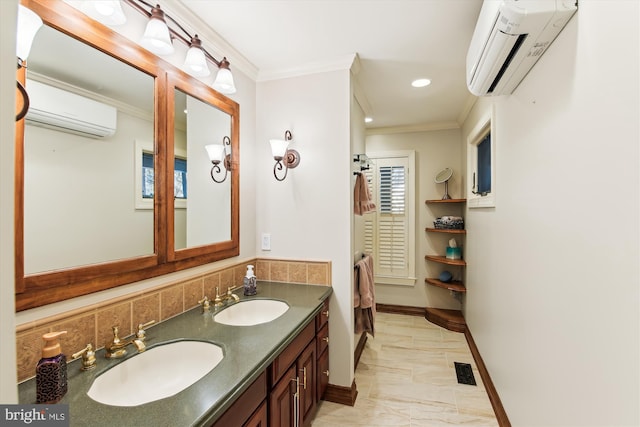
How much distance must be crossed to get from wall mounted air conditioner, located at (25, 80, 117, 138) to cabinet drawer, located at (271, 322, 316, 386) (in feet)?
4.12

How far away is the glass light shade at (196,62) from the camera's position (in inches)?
59.6

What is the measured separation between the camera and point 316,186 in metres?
2.16

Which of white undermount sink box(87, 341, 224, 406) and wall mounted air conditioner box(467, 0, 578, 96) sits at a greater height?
wall mounted air conditioner box(467, 0, 578, 96)

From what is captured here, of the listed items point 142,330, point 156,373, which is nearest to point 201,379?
point 156,373

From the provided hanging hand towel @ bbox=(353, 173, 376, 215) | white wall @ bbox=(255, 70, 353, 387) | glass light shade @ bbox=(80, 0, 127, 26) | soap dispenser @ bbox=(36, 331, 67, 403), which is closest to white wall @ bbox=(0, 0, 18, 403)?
soap dispenser @ bbox=(36, 331, 67, 403)

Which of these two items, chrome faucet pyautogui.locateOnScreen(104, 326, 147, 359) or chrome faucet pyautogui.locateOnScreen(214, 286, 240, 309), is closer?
chrome faucet pyautogui.locateOnScreen(104, 326, 147, 359)

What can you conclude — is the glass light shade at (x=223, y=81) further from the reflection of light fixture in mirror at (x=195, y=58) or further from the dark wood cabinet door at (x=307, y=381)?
the dark wood cabinet door at (x=307, y=381)

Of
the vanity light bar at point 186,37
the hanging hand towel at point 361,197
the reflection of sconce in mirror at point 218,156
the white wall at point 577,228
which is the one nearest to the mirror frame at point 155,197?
the vanity light bar at point 186,37

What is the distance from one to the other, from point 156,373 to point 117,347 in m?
0.19

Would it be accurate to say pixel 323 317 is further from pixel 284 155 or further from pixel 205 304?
pixel 284 155

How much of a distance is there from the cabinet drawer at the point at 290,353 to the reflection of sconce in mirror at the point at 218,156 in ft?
3.65

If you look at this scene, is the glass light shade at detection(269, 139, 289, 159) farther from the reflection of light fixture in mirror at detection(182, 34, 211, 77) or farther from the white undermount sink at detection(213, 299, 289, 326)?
the white undermount sink at detection(213, 299, 289, 326)

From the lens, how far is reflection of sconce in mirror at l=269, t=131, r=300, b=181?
2088mm

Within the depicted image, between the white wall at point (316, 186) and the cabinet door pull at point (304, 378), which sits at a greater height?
the white wall at point (316, 186)
